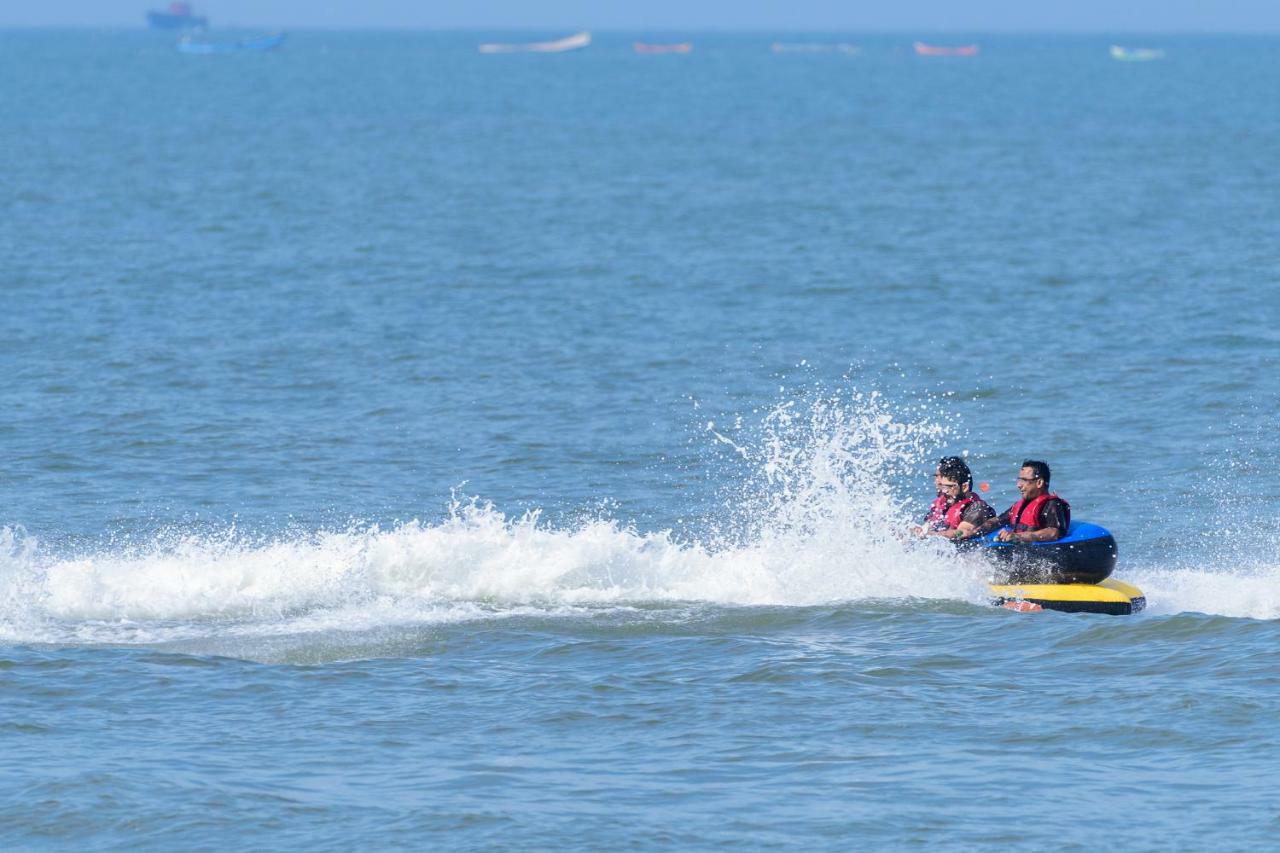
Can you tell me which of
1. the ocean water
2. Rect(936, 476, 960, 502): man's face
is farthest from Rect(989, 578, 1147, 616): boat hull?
Rect(936, 476, 960, 502): man's face

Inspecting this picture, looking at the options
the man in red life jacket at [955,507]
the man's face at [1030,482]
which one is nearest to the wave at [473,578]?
the man in red life jacket at [955,507]

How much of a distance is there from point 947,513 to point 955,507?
10cm

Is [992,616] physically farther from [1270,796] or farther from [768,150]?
[768,150]

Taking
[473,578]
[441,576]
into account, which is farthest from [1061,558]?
[441,576]

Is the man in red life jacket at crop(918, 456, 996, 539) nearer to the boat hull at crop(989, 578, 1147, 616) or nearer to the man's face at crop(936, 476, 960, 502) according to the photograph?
the man's face at crop(936, 476, 960, 502)

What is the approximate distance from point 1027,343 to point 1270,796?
19.7 meters

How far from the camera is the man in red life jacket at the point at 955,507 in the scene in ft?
59.9

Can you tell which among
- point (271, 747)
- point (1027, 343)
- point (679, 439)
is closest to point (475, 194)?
point (1027, 343)

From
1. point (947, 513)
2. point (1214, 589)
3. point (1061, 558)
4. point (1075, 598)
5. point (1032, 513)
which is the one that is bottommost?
point (1214, 589)

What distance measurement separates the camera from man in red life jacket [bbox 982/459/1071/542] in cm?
1764

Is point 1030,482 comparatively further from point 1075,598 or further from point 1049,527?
point 1075,598

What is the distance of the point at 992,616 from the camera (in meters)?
17.4

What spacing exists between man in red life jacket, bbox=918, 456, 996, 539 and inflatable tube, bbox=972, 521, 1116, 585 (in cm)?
45

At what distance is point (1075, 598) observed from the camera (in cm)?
1744
